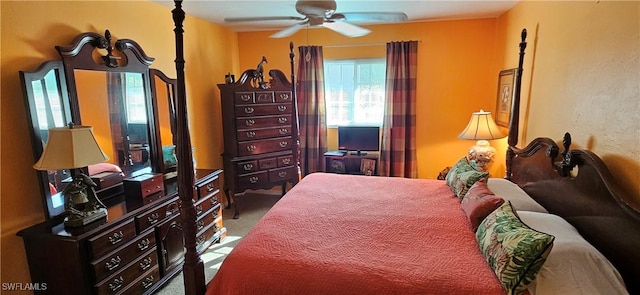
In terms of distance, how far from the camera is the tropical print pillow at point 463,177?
93.2 inches

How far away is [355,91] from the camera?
445 centimetres

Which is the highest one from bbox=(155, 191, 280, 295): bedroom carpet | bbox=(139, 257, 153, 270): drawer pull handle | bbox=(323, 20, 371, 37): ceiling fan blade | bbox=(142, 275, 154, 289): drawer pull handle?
bbox=(323, 20, 371, 37): ceiling fan blade

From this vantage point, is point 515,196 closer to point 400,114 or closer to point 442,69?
point 400,114

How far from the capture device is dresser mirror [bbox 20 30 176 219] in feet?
6.70

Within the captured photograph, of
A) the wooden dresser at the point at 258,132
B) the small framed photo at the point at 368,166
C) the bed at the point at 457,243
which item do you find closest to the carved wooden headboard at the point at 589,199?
the bed at the point at 457,243

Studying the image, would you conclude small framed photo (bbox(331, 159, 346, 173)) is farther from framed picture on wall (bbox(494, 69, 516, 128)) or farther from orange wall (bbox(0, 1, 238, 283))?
orange wall (bbox(0, 1, 238, 283))

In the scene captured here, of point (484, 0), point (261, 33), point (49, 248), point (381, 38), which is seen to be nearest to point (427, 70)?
point (381, 38)

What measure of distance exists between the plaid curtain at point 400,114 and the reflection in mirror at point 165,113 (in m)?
2.51

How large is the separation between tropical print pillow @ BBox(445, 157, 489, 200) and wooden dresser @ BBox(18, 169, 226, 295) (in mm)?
2196

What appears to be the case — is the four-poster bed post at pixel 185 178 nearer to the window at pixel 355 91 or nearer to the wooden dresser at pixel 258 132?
the wooden dresser at pixel 258 132

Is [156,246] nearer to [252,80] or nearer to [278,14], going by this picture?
[252,80]

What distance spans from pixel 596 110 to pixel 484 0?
1.85 metres

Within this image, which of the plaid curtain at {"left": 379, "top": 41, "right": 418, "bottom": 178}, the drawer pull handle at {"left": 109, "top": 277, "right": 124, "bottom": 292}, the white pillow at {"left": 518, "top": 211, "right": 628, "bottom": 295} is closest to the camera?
the white pillow at {"left": 518, "top": 211, "right": 628, "bottom": 295}

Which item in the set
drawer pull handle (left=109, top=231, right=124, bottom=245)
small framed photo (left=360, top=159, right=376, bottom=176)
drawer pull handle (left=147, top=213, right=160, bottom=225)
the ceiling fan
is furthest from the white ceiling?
drawer pull handle (left=109, top=231, right=124, bottom=245)
